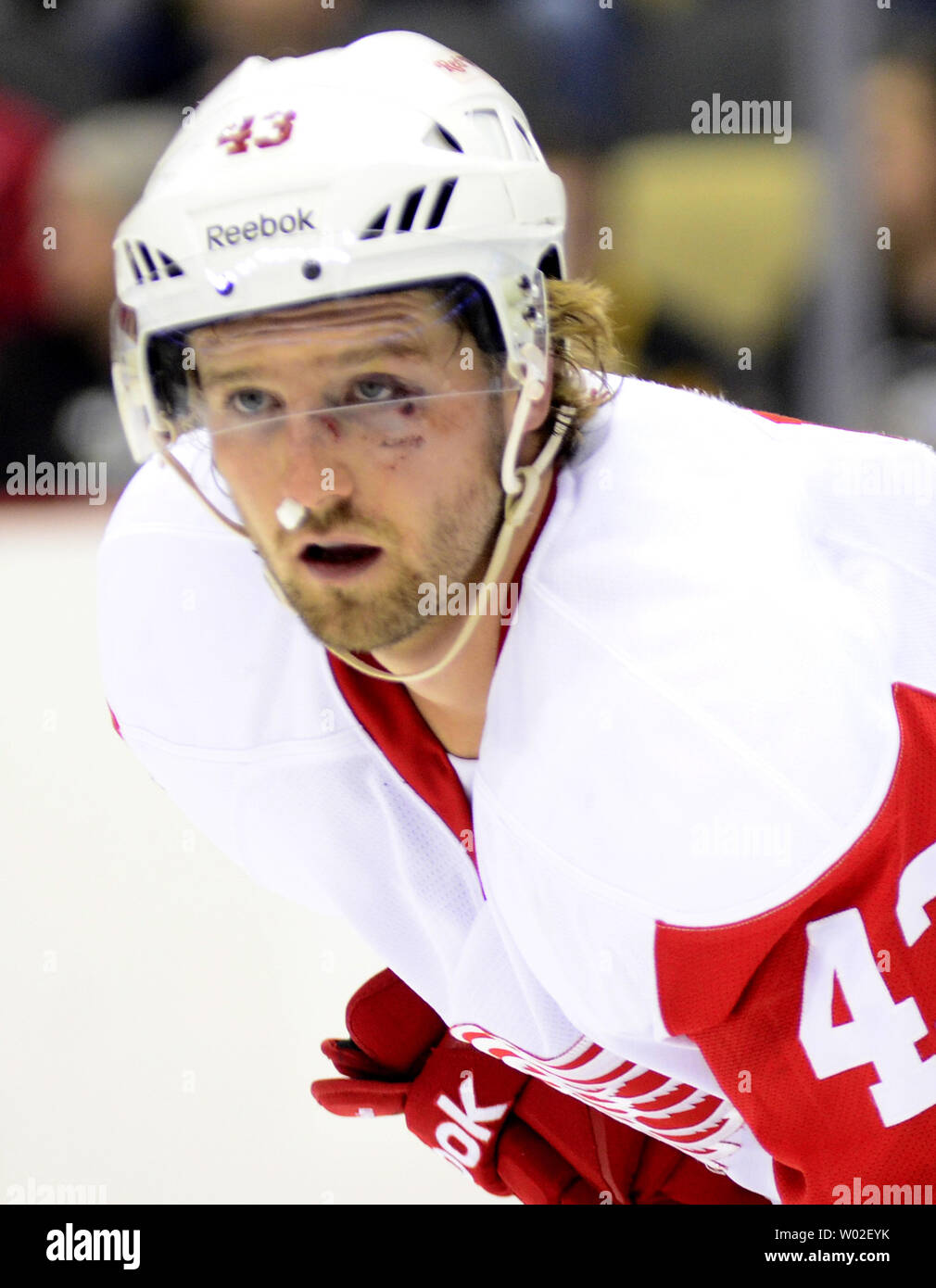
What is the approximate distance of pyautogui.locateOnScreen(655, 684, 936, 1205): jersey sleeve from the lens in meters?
1.33

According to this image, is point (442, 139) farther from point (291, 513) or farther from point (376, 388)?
point (291, 513)

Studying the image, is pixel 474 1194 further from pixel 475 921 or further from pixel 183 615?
pixel 183 615

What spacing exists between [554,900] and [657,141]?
7.13 feet

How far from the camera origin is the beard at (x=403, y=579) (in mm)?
1439

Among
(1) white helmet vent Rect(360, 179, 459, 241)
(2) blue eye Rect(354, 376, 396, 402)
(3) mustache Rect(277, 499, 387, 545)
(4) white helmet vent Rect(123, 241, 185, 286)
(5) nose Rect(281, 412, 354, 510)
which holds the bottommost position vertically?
(3) mustache Rect(277, 499, 387, 545)

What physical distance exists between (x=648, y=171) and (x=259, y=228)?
1953 mm

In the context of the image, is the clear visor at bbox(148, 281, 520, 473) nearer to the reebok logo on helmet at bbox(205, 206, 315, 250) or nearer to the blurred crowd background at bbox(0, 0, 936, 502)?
the reebok logo on helmet at bbox(205, 206, 315, 250)

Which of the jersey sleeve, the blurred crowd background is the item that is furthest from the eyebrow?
the blurred crowd background

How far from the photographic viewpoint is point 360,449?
4.55ft

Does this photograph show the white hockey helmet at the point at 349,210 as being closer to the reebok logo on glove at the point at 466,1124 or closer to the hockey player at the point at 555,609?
the hockey player at the point at 555,609

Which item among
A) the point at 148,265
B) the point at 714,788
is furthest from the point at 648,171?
the point at 714,788

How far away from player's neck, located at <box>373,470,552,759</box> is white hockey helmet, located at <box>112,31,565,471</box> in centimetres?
10

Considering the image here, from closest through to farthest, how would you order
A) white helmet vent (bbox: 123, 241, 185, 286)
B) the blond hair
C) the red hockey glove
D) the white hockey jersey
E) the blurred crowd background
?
the white hockey jersey
white helmet vent (bbox: 123, 241, 185, 286)
the blond hair
the red hockey glove
the blurred crowd background

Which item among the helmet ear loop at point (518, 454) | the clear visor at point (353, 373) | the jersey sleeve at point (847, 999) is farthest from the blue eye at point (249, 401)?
the jersey sleeve at point (847, 999)
